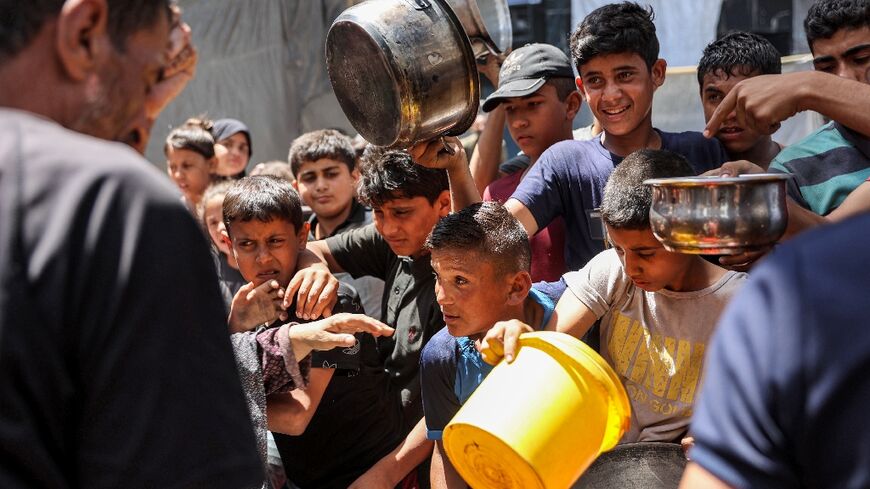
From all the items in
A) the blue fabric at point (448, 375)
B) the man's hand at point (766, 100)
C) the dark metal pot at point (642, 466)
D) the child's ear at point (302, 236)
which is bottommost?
the dark metal pot at point (642, 466)

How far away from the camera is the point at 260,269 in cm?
366

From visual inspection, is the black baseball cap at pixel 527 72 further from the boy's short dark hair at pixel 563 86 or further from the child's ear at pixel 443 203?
the child's ear at pixel 443 203

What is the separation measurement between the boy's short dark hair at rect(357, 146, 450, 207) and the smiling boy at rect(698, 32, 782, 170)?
3.57ft

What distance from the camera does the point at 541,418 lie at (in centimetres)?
217

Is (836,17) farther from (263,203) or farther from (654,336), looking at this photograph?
(263,203)

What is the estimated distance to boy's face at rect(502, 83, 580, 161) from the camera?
4.12m

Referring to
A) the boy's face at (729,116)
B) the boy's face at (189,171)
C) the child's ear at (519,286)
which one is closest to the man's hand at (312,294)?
the child's ear at (519,286)

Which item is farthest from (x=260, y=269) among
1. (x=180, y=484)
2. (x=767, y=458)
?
(x=767, y=458)

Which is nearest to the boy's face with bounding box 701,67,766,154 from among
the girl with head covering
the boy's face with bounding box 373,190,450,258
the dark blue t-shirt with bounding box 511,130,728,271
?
the dark blue t-shirt with bounding box 511,130,728,271

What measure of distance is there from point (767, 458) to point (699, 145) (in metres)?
2.54

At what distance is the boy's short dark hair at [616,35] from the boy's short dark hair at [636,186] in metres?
0.71

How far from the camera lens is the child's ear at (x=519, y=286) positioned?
3135mm

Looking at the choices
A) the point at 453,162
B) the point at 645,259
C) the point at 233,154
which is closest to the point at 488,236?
the point at 453,162

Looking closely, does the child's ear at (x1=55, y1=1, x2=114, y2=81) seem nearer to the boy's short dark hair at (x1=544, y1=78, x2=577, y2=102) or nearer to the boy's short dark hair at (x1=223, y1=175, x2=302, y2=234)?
the boy's short dark hair at (x1=223, y1=175, x2=302, y2=234)
